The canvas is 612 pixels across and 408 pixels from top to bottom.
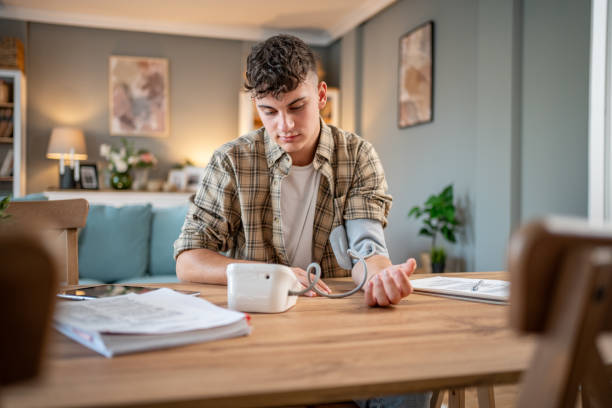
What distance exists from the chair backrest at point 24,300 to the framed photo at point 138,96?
5365mm

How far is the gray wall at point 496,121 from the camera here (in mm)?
2529

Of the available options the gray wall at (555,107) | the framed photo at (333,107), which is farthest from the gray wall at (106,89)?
the gray wall at (555,107)

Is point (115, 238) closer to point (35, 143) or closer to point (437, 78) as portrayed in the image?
point (437, 78)

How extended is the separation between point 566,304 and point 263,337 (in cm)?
40

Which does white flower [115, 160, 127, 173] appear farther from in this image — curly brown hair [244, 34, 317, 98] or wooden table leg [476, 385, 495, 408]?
wooden table leg [476, 385, 495, 408]

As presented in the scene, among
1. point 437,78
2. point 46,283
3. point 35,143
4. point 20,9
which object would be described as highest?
point 20,9

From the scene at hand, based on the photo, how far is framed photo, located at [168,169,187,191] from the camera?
5.26 meters

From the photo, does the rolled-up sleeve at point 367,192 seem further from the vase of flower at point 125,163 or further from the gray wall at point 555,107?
the vase of flower at point 125,163

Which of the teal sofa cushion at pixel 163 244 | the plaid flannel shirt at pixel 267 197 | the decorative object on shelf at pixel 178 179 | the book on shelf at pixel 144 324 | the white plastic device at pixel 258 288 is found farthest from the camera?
the decorative object on shelf at pixel 178 179

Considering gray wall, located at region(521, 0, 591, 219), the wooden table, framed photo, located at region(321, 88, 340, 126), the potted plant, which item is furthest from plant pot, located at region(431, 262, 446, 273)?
the wooden table

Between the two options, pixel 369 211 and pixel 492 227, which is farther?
pixel 492 227

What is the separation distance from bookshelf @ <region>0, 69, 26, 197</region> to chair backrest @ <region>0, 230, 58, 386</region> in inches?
204

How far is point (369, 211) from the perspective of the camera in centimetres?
140

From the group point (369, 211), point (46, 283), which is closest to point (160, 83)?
point (369, 211)
